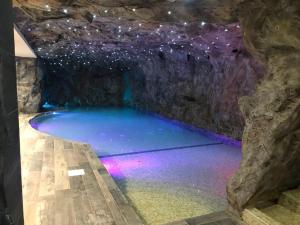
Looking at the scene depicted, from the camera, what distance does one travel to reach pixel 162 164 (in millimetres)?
6742

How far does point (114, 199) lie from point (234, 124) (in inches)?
249

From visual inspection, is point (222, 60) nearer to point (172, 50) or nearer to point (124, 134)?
point (172, 50)

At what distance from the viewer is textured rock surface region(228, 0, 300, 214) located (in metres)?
3.17

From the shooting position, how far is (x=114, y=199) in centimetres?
380

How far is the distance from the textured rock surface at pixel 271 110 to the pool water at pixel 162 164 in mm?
1161

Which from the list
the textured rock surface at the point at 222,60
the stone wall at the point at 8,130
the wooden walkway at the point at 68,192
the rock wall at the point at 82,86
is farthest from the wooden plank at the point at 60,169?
the rock wall at the point at 82,86

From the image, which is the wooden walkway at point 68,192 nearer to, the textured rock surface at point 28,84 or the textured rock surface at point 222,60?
the textured rock surface at point 222,60

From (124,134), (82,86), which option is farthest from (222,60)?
(82,86)

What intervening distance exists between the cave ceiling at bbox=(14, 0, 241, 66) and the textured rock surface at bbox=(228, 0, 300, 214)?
2.05 ft

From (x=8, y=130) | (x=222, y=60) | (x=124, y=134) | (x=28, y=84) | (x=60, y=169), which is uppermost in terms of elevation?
(x=222, y=60)

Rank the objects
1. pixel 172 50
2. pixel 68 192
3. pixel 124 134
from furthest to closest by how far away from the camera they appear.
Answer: pixel 172 50, pixel 124 134, pixel 68 192

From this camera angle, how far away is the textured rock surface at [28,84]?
11852mm

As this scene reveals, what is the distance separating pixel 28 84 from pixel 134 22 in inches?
306

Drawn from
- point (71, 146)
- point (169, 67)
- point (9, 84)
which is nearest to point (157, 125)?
point (169, 67)
